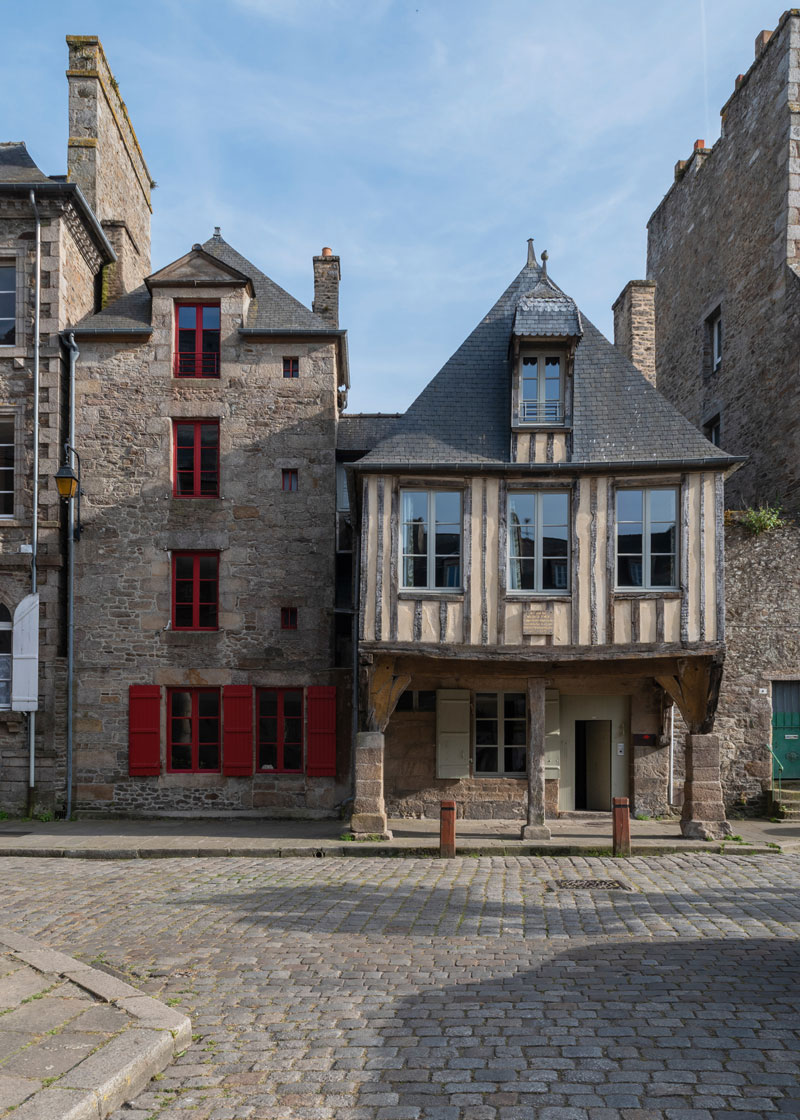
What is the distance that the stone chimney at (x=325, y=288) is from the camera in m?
15.1

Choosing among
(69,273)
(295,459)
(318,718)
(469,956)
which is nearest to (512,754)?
(318,718)

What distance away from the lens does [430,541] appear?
11.7 m

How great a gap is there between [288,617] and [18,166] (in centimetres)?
825

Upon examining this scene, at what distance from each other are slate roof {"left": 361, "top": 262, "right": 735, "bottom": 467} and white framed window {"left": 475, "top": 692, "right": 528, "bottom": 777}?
151 inches

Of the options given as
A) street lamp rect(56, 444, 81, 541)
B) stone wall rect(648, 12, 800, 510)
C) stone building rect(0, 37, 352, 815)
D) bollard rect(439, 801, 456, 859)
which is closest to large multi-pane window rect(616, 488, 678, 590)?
bollard rect(439, 801, 456, 859)

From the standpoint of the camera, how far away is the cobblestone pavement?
4188 millimetres

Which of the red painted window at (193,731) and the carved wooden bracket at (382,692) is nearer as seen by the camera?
the carved wooden bracket at (382,692)

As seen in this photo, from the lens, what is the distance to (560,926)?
718cm

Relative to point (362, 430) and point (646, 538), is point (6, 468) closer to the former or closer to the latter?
point (362, 430)

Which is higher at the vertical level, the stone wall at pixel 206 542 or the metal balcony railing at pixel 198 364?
the metal balcony railing at pixel 198 364

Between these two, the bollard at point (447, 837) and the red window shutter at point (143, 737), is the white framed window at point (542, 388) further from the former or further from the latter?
the red window shutter at point (143, 737)

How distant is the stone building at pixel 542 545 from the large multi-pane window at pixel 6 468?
545 cm

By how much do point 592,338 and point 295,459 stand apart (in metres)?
4.63

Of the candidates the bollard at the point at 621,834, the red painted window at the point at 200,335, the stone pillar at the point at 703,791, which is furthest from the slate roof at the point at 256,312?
the bollard at the point at 621,834
